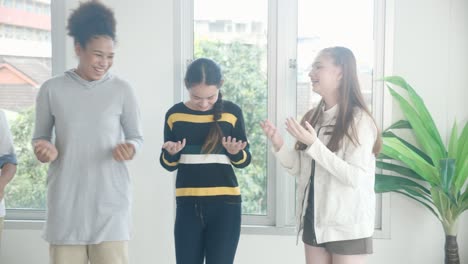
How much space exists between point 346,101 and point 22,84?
83.3 inches

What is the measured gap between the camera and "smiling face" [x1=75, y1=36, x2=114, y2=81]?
1.79 metres

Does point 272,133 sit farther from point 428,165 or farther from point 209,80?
point 428,165

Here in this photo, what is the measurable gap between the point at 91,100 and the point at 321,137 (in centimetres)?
93

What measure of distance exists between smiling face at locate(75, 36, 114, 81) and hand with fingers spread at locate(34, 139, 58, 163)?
0.31 metres

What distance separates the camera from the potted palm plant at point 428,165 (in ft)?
7.60

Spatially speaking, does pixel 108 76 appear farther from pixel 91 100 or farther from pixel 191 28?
pixel 191 28

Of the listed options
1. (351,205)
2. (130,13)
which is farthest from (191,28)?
(351,205)

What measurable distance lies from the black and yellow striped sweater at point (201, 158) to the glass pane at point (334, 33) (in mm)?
898

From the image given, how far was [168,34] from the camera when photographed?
2705mm

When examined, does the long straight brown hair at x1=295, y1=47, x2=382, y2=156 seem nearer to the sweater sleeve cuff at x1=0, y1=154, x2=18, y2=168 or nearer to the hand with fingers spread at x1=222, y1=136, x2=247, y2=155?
the hand with fingers spread at x1=222, y1=136, x2=247, y2=155

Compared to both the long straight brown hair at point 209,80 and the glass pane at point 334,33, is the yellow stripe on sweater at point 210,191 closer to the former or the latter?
the long straight brown hair at point 209,80

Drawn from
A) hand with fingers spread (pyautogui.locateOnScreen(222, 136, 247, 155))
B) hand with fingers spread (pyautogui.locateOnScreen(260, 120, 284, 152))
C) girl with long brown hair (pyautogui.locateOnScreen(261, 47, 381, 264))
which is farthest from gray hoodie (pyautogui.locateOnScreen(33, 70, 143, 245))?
girl with long brown hair (pyautogui.locateOnScreen(261, 47, 381, 264))

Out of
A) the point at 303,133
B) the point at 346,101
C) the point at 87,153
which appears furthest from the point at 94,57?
the point at 346,101

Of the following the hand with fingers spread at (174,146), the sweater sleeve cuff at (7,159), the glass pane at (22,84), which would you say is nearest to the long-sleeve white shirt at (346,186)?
the hand with fingers spread at (174,146)
